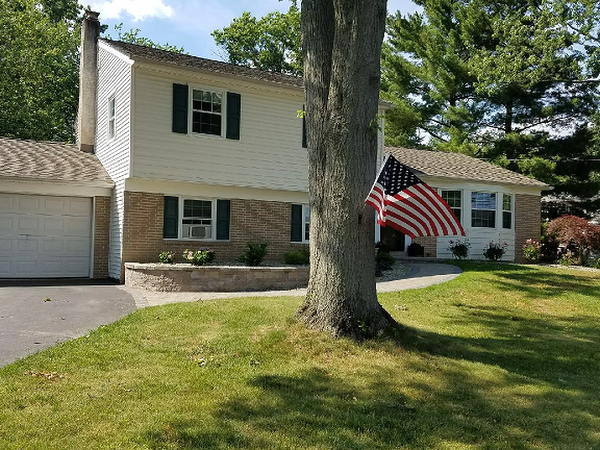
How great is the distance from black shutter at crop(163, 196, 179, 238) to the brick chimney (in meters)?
5.08

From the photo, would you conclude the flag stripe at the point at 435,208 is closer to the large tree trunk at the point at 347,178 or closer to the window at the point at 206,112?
the large tree trunk at the point at 347,178

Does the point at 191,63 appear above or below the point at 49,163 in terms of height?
above

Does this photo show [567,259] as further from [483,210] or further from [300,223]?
Answer: [300,223]

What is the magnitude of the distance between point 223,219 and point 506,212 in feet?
40.3

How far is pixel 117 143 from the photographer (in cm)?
1448

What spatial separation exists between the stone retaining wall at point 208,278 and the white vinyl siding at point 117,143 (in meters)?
1.52

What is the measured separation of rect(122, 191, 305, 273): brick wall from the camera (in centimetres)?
1356

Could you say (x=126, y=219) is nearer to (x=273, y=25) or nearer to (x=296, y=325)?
(x=296, y=325)

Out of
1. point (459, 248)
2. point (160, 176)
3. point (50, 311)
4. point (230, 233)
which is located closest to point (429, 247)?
point (459, 248)

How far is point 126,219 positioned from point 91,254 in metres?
2.13

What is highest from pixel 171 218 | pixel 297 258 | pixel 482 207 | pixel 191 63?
pixel 191 63

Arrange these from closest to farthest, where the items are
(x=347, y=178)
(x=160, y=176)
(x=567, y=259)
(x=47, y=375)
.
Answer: (x=47, y=375)
(x=347, y=178)
(x=160, y=176)
(x=567, y=259)

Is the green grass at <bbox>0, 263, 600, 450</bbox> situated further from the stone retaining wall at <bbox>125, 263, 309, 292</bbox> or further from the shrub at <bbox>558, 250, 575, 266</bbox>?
the shrub at <bbox>558, 250, 575, 266</bbox>

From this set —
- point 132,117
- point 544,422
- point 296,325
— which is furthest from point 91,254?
point 544,422
